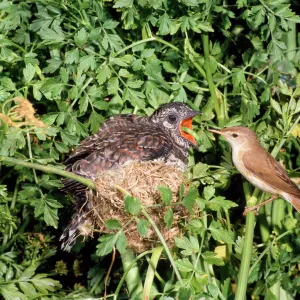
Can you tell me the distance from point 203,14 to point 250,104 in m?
0.57

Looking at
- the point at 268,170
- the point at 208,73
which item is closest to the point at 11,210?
the point at 208,73

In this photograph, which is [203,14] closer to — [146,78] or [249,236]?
[146,78]

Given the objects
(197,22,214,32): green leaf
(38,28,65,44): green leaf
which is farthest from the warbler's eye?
(38,28,65,44): green leaf

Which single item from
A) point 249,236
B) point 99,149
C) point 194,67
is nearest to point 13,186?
point 99,149

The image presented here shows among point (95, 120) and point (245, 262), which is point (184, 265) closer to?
point (245, 262)

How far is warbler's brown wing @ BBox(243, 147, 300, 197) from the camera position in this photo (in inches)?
183

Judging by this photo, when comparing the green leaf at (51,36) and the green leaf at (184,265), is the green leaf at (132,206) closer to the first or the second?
the green leaf at (184,265)

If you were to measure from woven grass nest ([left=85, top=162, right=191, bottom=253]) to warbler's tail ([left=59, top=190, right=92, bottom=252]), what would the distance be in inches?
2.4

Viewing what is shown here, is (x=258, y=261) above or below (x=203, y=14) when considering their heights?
below

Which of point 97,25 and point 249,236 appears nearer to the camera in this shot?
point 249,236

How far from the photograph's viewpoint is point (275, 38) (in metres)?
4.90

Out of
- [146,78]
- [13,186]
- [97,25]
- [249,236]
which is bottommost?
[13,186]

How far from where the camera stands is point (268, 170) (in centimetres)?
471

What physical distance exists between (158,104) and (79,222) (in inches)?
34.1
